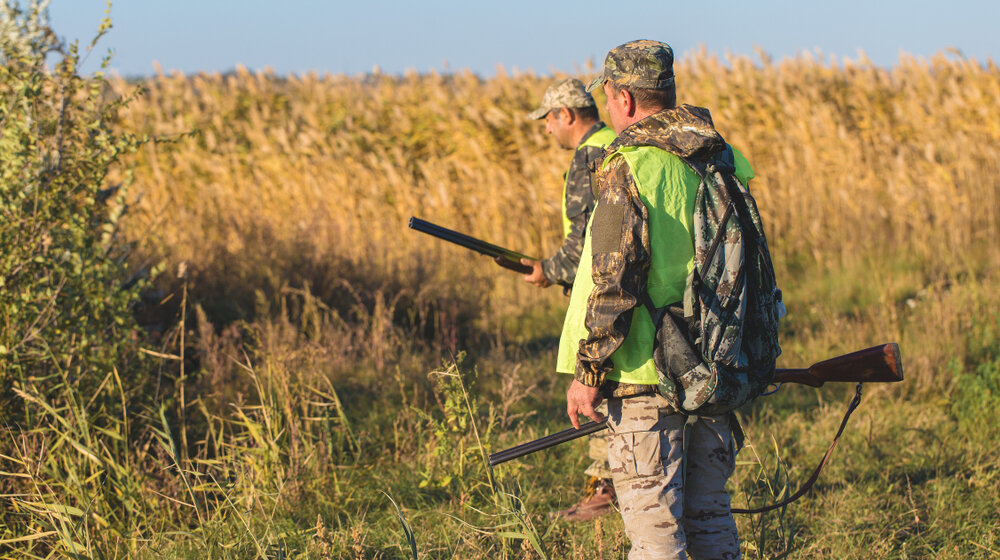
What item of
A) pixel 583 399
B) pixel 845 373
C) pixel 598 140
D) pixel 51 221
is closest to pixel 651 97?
pixel 583 399

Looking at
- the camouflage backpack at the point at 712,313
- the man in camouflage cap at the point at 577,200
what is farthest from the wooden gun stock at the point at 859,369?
the man in camouflage cap at the point at 577,200

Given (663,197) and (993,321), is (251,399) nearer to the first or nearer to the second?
(663,197)

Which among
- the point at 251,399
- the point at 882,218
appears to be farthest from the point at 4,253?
the point at 882,218

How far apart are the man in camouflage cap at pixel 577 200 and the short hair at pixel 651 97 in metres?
1.13

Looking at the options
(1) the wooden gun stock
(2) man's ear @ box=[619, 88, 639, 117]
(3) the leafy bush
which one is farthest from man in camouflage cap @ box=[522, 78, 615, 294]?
(3) the leafy bush

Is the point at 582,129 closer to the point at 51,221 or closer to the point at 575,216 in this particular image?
the point at 575,216

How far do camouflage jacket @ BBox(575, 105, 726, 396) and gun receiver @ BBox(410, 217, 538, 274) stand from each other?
1.41 m

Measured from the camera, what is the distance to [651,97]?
2.81 metres

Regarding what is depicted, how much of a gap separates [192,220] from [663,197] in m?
7.08

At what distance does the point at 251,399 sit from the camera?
5.48 m

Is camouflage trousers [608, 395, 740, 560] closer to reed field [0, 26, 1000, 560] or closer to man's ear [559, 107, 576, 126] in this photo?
reed field [0, 26, 1000, 560]

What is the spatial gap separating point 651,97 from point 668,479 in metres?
1.22

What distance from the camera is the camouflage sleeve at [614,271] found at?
8.39ft

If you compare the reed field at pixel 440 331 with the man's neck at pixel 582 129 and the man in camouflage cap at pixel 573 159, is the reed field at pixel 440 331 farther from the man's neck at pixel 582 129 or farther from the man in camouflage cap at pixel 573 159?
the man's neck at pixel 582 129
